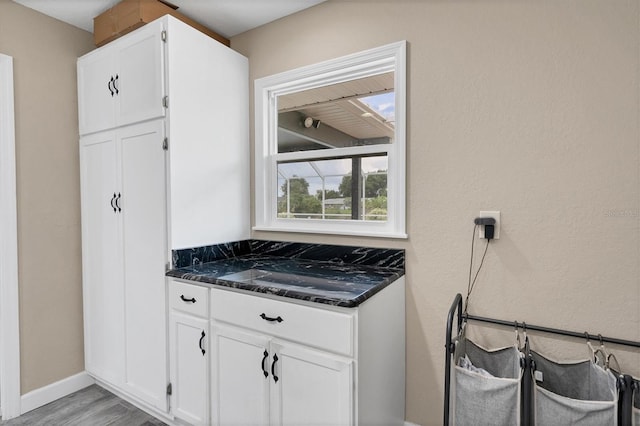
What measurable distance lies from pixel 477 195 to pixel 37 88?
2786 mm

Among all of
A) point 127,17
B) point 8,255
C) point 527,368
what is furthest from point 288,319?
point 127,17

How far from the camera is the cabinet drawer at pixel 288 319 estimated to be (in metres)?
1.34

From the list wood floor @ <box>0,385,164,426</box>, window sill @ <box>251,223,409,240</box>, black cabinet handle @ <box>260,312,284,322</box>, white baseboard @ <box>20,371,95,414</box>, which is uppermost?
window sill @ <box>251,223,409,240</box>

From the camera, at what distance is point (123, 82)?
6.77ft

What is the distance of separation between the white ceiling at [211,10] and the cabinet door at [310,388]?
2013mm

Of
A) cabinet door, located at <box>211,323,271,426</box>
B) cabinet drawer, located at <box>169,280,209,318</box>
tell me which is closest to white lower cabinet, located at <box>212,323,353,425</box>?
cabinet door, located at <box>211,323,271,426</box>

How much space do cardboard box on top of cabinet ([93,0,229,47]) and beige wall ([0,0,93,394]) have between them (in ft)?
1.19

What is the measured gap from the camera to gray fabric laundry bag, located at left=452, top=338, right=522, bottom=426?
4.34ft

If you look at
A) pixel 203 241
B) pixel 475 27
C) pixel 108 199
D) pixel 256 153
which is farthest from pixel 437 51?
pixel 108 199

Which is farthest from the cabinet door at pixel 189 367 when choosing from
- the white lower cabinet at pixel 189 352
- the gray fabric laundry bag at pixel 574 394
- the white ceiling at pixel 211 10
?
the white ceiling at pixel 211 10

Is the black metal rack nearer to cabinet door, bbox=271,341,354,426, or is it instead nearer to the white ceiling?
cabinet door, bbox=271,341,354,426

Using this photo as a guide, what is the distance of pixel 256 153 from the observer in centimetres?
239

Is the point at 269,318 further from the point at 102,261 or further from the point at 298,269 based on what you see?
the point at 102,261

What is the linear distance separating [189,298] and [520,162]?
5.93ft
